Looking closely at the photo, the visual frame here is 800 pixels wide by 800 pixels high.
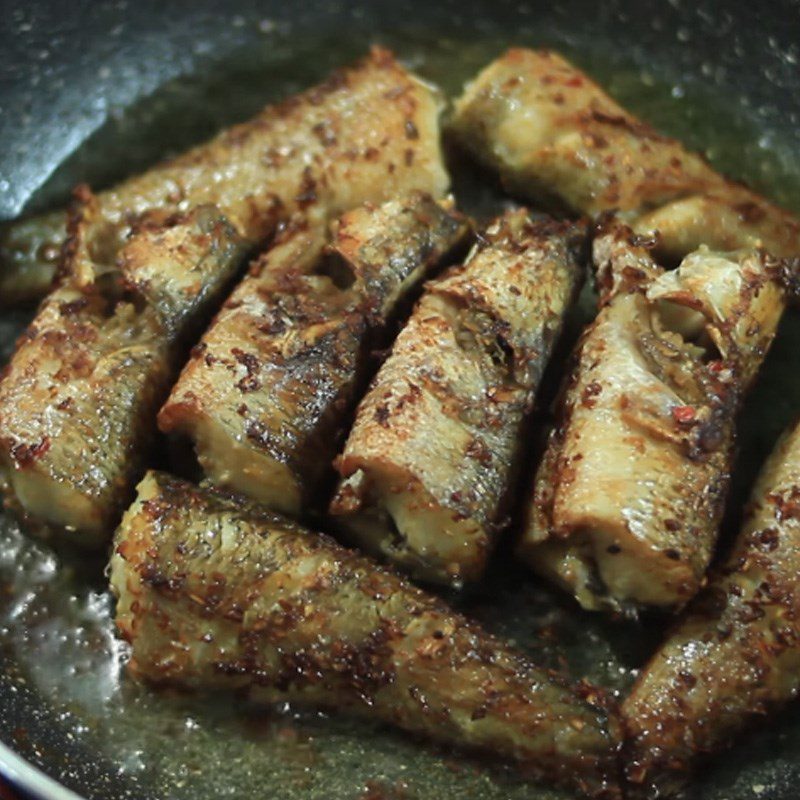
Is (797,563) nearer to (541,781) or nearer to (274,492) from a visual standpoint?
(541,781)

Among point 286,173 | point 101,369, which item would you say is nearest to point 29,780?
point 101,369

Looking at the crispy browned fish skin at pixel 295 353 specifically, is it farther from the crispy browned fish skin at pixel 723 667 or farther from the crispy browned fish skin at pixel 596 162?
the crispy browned fish skin at pixel 723 667

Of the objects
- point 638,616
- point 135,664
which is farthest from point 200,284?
point 638,616

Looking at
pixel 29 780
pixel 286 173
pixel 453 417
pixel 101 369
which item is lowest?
pixel 29 780

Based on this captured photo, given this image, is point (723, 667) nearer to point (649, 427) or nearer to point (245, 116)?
point (649, 427)

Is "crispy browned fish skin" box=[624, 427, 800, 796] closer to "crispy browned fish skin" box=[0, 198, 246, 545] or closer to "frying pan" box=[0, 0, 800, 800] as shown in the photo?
"frying pan" box=[0, 0, 800, 800]
